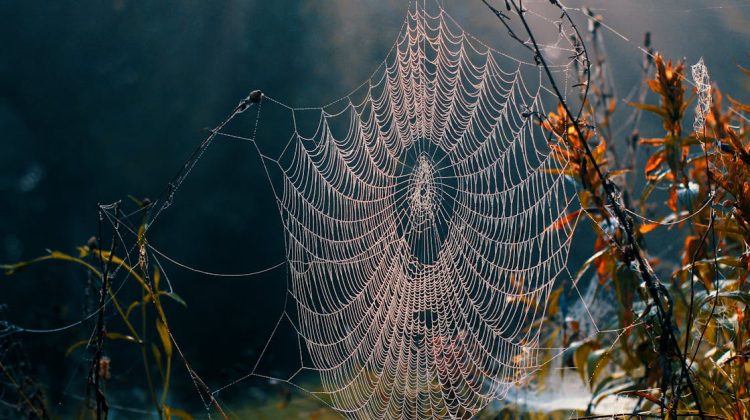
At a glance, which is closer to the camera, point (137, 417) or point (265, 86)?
point (137, 417)

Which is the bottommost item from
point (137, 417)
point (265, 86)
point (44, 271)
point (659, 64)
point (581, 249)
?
point (137, 417)

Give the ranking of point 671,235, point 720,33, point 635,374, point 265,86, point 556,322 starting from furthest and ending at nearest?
point 265,86 < point 671,235 < point 720,33 < point 556,322 < point 635,374

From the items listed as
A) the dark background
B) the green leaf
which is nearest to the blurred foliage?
the green leaf

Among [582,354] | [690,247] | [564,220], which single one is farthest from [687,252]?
[582,354]

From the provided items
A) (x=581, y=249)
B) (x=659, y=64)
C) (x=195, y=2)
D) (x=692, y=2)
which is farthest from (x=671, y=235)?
(x=195, y=2)

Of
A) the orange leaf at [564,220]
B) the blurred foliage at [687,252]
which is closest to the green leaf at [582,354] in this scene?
the blurred foliage at [687,252]

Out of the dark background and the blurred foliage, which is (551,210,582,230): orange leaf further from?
the dark background

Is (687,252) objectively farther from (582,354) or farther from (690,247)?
(582,354)

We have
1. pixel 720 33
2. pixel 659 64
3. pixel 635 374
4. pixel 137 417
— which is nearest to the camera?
pixel 659 64

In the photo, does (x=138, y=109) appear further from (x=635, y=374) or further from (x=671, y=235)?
(x=635, y=374)
